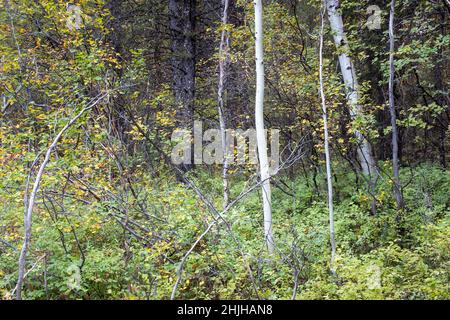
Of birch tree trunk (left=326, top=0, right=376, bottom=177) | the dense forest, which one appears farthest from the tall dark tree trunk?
birch tree trunk (left=326, top=0, right=376, bottom=177)

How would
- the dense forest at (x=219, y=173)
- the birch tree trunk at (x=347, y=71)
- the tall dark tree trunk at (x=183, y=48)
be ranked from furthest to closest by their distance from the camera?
the tall dark tree trunk at (x=183, y=48) < the birch tree trunk at (x=347, y=71) < the dense forest at (x=219, y=173)

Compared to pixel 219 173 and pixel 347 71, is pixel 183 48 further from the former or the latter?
pixel 347 71

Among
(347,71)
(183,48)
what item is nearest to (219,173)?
(183,48)

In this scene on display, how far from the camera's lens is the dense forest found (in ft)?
18.4

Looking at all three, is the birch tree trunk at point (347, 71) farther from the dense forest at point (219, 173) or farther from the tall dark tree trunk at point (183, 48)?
the tall dark tree trunk at point (183, 48)

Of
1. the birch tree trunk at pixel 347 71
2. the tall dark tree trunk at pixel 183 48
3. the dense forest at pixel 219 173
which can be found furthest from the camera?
the tall dark tree trunk at pixel 183 48

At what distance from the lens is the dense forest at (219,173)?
18.4 ft

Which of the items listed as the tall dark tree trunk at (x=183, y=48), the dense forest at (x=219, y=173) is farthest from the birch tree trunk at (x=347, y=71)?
the tall dark tree trunk at (x=183, y=48)

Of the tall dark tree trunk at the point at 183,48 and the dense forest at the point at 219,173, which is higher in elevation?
the tall dark tree trunk at the point at 183,48

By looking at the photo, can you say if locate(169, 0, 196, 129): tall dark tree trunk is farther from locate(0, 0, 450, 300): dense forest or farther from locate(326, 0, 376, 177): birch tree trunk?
locate(326, 0, 376, 177): birch tree trunk

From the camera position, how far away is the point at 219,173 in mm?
12234

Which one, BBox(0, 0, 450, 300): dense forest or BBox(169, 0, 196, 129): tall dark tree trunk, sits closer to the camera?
BBox(0, 0, 450, 300): dense forest
